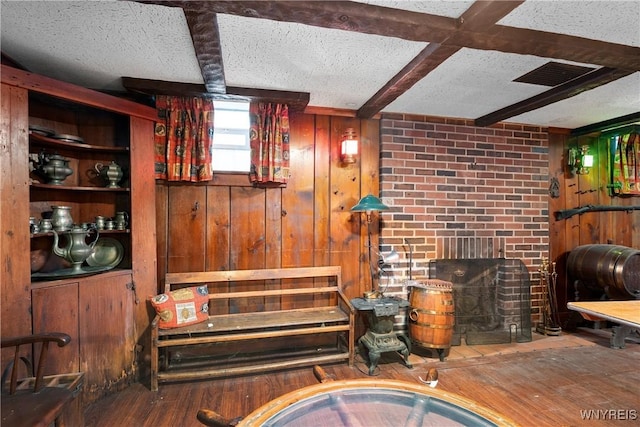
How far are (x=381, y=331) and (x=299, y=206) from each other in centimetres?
123

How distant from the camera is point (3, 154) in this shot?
1.59 m

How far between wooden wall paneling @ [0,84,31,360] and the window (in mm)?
1169

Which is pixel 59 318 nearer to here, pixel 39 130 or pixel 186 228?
pixel 186 228

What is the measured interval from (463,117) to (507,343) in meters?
2.19

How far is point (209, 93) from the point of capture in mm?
2260

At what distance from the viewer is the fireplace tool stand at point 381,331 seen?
2314 millimetres

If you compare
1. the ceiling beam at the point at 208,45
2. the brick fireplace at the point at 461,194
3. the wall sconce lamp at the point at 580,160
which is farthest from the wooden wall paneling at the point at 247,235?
the wall sconce lamp at the point at 580,160

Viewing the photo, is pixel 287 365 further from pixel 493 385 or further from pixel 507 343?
pixel 507 343

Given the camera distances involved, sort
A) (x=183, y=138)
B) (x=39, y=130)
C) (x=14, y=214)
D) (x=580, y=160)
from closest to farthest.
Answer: (x=14, y=214) → (x=39, y=130) → (x=183, y=138) → (x=580, y=160)

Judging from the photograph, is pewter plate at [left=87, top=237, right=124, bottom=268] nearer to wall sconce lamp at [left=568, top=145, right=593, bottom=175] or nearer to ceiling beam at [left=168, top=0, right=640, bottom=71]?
ceiling beam at [left=168, top=0, right=640, bottom=71]

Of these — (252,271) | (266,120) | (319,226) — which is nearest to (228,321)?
(252,271)

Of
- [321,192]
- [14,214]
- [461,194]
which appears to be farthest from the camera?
[461,194]

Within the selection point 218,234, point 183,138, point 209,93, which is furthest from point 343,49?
point 218,234

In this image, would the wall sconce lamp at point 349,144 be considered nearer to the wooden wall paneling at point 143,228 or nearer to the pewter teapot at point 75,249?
the wooden wall paneling at point 143,228
